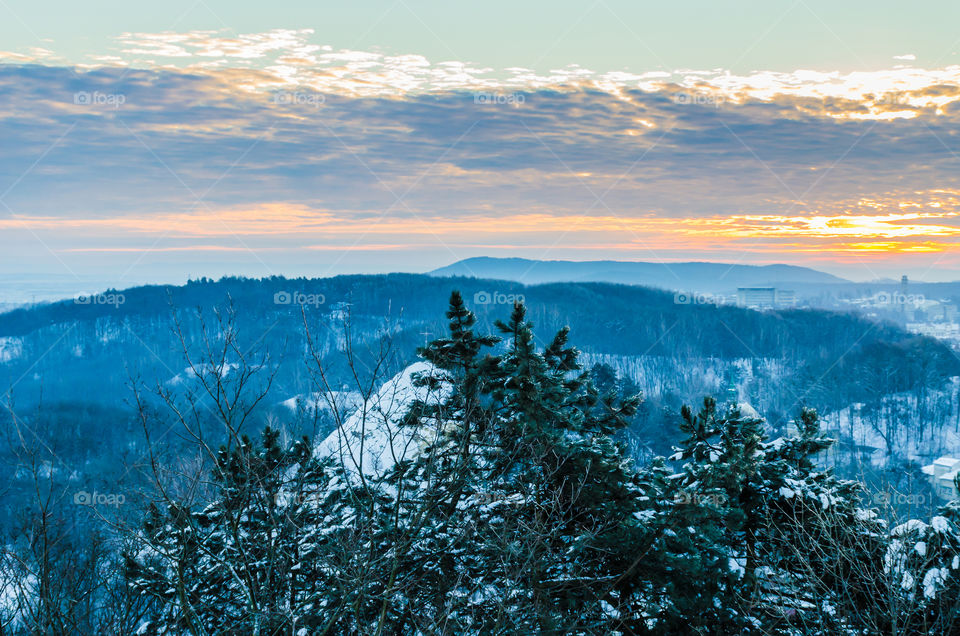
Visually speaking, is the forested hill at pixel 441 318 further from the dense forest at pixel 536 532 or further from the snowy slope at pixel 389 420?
the dense forest at pixel 536 532

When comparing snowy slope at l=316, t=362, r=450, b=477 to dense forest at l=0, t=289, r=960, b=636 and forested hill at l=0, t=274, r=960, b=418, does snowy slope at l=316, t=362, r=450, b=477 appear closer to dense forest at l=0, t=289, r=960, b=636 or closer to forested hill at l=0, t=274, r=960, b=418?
dense forest at l=0, t=289, r=960, b=636

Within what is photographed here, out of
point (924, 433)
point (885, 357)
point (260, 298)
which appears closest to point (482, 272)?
point (260, 298)

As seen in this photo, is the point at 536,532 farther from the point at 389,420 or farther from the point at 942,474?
the point at 942,474

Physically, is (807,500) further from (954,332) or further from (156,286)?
(954,332)

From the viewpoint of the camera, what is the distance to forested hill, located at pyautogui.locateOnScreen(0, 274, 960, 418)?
4793 inches

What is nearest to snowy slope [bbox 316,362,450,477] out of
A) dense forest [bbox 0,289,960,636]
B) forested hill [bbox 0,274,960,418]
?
dense forest [bbox 0,289,960,636]

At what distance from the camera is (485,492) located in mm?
12734

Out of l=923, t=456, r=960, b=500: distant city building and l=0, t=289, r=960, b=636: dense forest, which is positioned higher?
l=0, t=289, r=960, b=636: dense forest

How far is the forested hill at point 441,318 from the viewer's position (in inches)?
4793

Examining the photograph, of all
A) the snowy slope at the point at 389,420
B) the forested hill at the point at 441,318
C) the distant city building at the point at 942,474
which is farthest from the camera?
the forested hill at the point at 441,318

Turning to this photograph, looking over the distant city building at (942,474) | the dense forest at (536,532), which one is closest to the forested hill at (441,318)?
the distant city building at (942,474)

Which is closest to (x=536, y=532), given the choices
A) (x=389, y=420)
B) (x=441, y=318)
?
(x=389, y=420)

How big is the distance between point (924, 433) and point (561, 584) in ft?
323

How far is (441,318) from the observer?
375 feet
